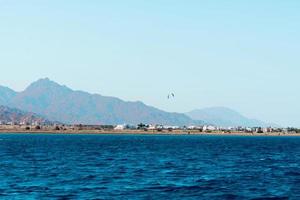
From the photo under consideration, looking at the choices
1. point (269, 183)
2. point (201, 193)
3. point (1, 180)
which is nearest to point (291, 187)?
point (269, 183)

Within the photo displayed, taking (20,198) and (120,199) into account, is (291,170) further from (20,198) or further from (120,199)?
(20,198)

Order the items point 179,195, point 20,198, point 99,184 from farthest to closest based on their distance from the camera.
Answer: point 99,184, point 179,195, point 20,198

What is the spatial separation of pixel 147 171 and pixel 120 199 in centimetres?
3093

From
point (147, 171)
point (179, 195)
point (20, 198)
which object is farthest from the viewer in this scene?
point (147, 171)

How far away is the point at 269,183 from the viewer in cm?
7394

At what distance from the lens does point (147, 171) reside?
8856 centimetres

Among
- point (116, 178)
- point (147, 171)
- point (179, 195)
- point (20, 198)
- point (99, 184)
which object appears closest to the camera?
point (20, 198)

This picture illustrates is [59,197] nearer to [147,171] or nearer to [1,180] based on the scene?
[1,180]

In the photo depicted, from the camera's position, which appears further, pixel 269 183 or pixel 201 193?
pixel 269 183

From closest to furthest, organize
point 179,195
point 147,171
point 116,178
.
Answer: point 179,195, point 116,178, point 147,171

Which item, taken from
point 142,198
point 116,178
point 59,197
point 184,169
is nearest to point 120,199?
point 142,198

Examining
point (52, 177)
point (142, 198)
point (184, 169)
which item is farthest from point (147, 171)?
point (142, 198)

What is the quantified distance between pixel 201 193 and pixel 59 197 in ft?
50.3

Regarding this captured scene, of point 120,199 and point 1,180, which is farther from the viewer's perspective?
point 1,180
